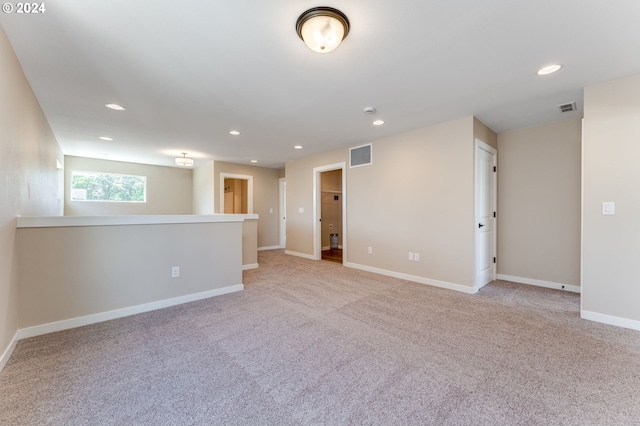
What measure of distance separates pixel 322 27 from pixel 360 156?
334 centimetres

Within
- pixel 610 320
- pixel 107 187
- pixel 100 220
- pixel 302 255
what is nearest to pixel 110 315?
pixel 100 220

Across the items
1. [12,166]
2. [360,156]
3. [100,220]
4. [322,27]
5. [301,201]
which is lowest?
[100,220]

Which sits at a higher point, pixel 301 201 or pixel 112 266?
pixel 301 201

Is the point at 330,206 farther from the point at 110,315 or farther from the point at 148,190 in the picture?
the point at 110,315

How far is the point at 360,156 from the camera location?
4922 mm

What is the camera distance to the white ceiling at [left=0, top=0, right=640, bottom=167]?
166 cm

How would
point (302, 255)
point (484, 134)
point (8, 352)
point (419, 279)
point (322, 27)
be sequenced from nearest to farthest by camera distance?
point (322, 27), point (8, 352), point (484, 134), point (419, 279), point (302, 255)

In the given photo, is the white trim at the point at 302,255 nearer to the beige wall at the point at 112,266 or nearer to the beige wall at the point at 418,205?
the beige wall at the point at 418,205

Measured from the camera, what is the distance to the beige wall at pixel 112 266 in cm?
237

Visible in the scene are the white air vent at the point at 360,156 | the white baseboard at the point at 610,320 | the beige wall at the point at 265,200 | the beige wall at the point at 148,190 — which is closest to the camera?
the white baseboard at the point at 610,320

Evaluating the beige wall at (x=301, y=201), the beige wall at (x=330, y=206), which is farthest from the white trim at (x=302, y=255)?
the beige wall at (x=330, y=206)

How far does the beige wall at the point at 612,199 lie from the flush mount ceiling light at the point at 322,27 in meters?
2.82

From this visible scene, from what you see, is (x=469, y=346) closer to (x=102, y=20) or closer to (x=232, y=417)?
(x=232, y=417)

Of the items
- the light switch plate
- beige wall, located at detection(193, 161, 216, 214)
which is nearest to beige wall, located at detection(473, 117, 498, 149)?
the light switch plate
